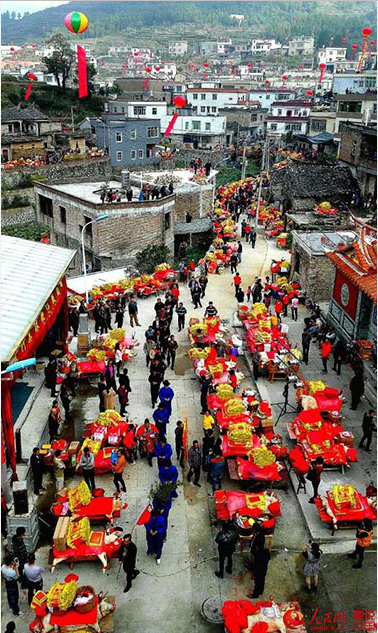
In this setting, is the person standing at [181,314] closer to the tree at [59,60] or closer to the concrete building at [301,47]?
the tree at [59,60]

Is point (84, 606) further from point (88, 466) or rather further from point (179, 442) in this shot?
point (179, 442)

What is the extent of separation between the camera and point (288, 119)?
78.3m

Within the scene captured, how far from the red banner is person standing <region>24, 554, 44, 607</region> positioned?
12580 millimetres

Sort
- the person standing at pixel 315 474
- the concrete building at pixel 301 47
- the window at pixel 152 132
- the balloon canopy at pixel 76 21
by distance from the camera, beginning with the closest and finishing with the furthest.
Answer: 1. the person standing at pixel 315 474
2. the balloon canopy at pixel 76 21
3. the window at pixel 152 132
4. the concrete building at pixel 301 47

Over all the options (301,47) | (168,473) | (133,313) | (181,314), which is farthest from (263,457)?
(301,47)

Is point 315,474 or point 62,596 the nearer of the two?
point 62,596

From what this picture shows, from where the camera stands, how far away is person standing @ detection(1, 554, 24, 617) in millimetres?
9781

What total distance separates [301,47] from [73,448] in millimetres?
192551

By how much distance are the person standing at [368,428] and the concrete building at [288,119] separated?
218 feet

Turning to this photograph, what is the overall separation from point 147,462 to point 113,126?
166 feet

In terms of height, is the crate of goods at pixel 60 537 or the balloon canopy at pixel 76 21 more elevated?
the balloon canopy at pixel 76 21

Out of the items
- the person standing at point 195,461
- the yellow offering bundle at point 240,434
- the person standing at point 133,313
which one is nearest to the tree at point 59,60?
the person standing at point 133,313

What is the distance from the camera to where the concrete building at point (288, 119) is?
7794 cm

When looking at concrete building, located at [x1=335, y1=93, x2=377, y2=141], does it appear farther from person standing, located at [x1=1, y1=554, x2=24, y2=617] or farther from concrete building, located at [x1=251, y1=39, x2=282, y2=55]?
concrete building, located at [x1=251, y1=39, x2=282, y2=55]
